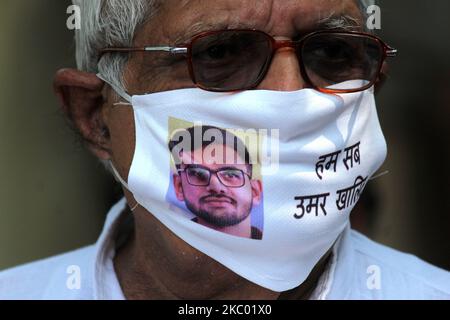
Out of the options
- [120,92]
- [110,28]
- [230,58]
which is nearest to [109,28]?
[110,28]

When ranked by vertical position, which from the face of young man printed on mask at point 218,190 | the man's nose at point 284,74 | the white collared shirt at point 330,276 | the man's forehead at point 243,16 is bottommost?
the white collared shirt at point 330,276

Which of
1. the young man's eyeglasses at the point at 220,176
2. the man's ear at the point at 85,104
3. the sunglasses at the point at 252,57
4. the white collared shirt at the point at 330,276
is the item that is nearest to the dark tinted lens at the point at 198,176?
the young man's eyeglasses at the point at 220,176

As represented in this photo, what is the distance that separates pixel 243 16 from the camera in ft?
5.98

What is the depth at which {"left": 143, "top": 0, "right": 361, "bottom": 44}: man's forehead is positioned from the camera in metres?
1.82

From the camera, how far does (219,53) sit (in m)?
1.86

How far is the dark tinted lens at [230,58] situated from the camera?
1.82m

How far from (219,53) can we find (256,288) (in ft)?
2.51

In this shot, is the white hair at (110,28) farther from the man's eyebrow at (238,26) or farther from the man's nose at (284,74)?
the man's nose at (284,74)

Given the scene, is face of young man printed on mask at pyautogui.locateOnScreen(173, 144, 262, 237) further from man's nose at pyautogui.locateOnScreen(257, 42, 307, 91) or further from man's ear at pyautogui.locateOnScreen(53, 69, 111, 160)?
man's ear at pyautogui.locateOnScreen(53, 69, 111, 160)

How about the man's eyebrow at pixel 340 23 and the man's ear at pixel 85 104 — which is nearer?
the man's eyebrow at pixel 340 23

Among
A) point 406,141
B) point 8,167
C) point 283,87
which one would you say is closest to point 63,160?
point 8,167

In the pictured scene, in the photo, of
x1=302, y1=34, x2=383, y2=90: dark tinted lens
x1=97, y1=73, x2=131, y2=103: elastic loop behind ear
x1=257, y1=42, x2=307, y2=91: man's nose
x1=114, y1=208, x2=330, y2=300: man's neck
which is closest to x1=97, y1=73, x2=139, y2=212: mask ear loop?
x1=97, y1=73, x2=131, y2=103: elastic loop behind ear

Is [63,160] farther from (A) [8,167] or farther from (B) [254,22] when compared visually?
(B) [254,22]

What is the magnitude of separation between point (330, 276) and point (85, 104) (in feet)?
3.42
